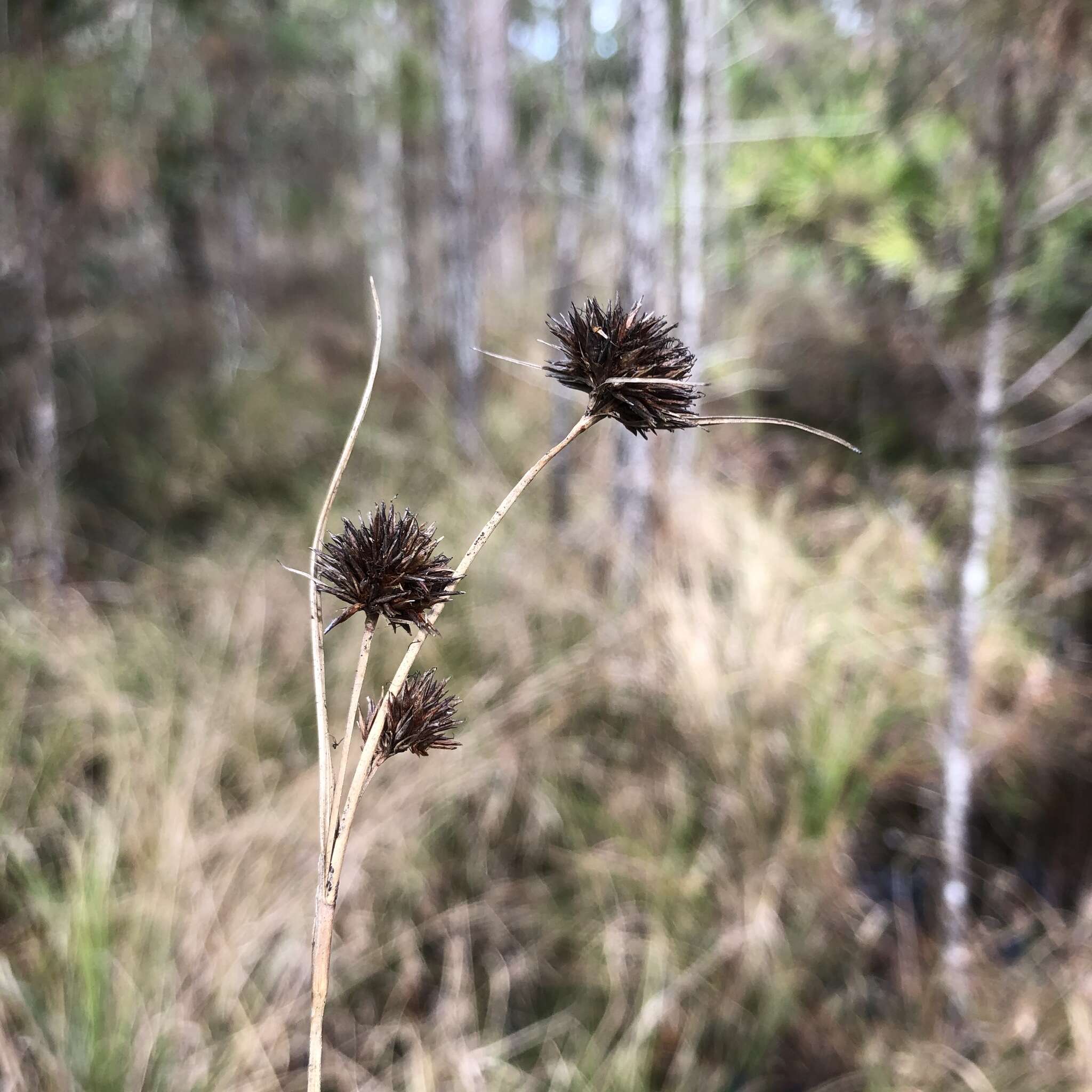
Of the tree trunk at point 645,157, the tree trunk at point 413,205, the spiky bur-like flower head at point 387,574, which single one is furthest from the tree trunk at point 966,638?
the tree trunk at point 413,205

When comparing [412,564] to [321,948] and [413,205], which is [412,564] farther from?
[413,205]

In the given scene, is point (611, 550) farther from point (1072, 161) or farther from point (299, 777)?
point (1072, 161)

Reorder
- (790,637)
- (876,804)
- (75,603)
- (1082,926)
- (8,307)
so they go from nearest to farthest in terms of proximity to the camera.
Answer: (1082,926) < (876,804) < (790,637) < (75,603) < (8,307)

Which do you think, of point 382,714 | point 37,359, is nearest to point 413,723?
point 382,714

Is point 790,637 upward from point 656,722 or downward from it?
upward

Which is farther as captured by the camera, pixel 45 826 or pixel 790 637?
pixel 790 637

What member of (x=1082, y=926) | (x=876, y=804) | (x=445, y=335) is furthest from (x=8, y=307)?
(x=1082, y=926)

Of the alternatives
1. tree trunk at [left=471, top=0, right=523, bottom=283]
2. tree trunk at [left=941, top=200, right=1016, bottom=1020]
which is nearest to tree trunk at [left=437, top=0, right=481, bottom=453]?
tree trunk at [left=471, top=0, right=523, bottom=283]
